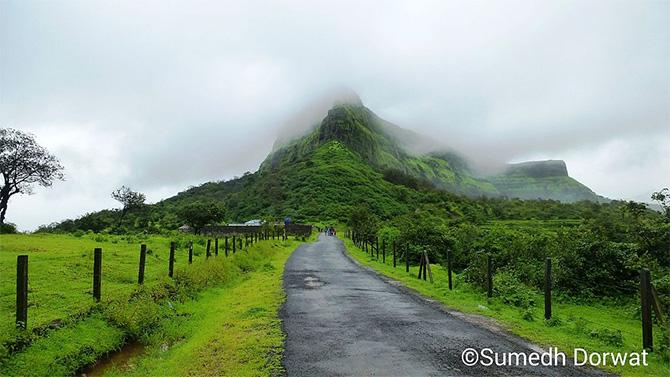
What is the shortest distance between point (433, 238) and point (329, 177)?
114 metres

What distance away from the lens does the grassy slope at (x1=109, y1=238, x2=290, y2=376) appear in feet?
26.3

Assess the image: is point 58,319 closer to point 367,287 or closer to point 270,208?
point 367,287

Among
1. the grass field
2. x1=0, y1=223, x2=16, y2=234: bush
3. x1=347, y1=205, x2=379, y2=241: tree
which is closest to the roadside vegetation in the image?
the grass field

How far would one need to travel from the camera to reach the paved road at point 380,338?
7.49 m

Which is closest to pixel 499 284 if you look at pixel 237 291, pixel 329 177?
pixel 237 291

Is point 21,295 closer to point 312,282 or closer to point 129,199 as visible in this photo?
point 312,282

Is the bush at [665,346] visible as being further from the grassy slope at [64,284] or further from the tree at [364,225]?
the tree at [364,225]

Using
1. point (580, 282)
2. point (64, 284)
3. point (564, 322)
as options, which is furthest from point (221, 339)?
point (580, 282)

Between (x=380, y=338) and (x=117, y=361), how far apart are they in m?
5.68

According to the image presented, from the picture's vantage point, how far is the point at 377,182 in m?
164

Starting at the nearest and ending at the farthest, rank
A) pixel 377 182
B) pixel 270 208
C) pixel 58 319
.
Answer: pixel 58 319 < pixel 270 208 < pixel 377 182

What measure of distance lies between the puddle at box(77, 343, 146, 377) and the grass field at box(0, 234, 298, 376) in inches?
6.0

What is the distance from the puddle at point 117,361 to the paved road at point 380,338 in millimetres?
3465

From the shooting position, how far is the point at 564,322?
1166cm
